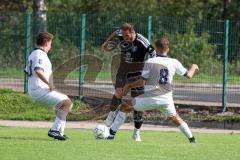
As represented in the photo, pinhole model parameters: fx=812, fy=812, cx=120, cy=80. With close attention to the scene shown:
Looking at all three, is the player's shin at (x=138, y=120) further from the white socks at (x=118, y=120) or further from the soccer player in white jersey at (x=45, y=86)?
the soccer player in white jersey at (x=45, y=86)

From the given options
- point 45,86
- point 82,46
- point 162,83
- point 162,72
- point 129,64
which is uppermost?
point 82,46

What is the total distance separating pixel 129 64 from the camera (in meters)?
16.6

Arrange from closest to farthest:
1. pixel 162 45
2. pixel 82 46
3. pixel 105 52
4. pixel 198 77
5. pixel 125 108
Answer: pixel 162 45 < pixel 125 108 < pixel 105 52 < pixel 198 77 < pixel 82 46

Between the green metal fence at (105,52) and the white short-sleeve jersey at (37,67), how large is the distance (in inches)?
350

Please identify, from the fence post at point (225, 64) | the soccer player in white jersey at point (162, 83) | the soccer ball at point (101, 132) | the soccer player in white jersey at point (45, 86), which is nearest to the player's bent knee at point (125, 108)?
the soccer player in white jersey at point (162, 83)

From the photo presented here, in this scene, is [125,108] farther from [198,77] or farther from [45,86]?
[198,77]

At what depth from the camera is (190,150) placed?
13.1m

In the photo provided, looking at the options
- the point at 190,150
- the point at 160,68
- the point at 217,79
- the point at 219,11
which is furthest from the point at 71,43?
the point at 219,11

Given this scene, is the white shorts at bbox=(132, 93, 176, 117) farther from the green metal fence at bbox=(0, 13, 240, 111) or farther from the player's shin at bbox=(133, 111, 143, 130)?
the green metal fence at bbox=(0, 13, 240, 111)

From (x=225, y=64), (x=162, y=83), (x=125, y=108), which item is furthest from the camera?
(x=225, y=64)

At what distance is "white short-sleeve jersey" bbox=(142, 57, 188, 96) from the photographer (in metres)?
14.7

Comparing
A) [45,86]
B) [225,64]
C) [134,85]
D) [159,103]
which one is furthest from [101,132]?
[225,64]

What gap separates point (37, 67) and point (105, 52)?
10.4 m

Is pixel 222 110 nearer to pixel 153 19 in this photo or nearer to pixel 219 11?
pixel 153 19
